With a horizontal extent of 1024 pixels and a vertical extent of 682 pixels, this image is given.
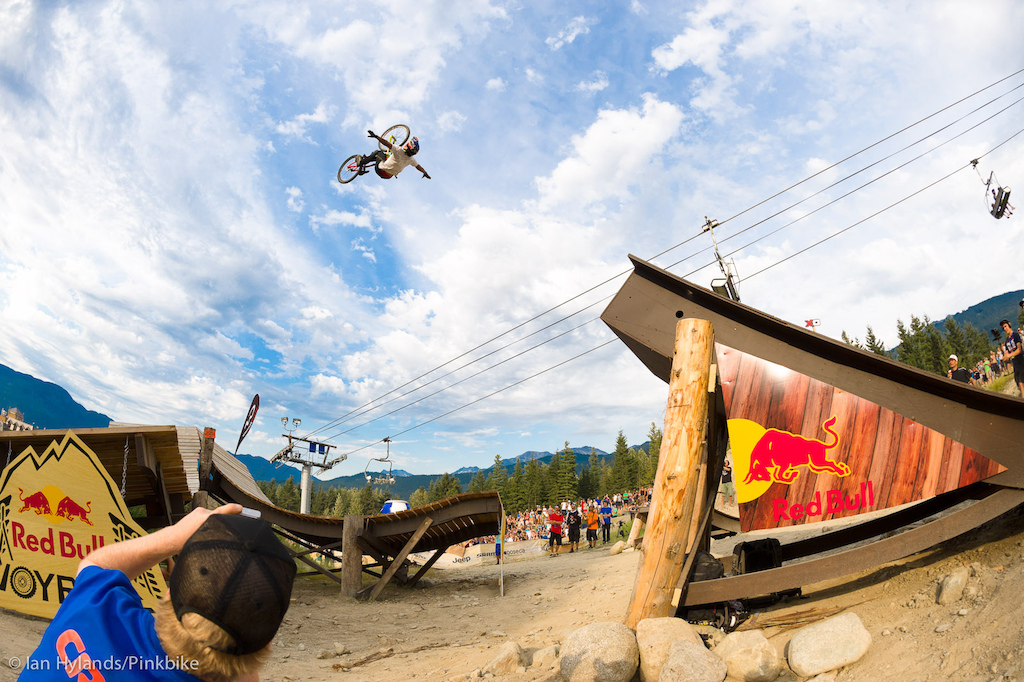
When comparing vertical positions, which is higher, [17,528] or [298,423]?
[298,423]

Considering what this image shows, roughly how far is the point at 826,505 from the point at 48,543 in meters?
8.52

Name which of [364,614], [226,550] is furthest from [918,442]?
[364,614]

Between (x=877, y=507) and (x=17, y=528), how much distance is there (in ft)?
30.4

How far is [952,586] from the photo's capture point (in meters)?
4.54

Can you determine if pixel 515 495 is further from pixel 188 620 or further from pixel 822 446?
pixel 188 620

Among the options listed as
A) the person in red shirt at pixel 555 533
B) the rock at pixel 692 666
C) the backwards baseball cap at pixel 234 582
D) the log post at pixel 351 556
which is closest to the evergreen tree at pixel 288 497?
the person in red shirt at pixel 555 533

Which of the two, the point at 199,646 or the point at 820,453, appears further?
the point at 820,453

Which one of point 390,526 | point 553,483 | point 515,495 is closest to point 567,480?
point 553,483

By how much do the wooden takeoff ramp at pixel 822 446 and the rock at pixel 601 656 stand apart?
73 cm

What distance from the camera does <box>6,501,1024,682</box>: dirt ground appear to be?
12.7 ft

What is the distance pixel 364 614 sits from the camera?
979 cm

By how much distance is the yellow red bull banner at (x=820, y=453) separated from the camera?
16.5 feet

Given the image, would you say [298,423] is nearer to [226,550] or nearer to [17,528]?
[17,528]

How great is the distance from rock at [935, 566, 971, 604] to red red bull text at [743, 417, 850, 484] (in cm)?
111
